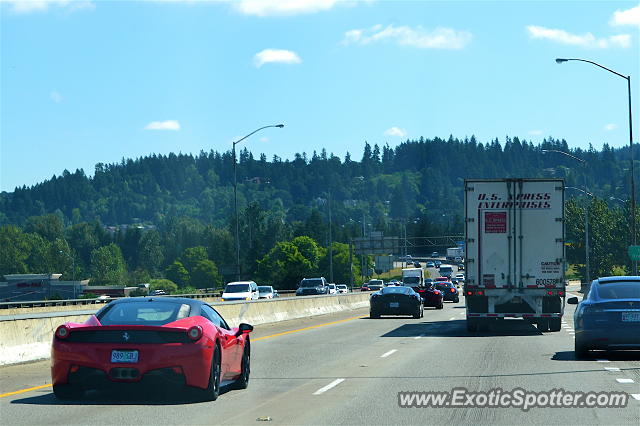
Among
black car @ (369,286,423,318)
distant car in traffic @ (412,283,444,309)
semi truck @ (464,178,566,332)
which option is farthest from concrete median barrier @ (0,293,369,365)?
semi truck @ (464,178,566,332)

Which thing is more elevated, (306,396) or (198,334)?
(198,334)

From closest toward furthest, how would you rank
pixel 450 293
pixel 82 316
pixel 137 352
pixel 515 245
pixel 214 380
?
pixel 137 352 → pixel 214 380 → pixel 82 316 → pixel 515 245 → pixel 450 293

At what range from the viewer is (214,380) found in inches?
519

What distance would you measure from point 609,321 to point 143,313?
9129 millimetres

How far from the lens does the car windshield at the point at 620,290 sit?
19500 millimetres

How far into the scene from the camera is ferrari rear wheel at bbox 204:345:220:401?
13047 millimetres

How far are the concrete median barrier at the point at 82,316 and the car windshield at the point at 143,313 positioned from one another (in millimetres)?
6140

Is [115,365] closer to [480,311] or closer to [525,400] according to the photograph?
[525,400]

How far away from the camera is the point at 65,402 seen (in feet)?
43.1

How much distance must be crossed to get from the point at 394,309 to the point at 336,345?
48.6 feet

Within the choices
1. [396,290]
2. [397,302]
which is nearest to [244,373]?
[397,302]

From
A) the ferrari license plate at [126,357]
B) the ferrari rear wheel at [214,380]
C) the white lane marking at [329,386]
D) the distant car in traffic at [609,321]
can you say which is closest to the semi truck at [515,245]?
the distant car in traffic at [609,321]

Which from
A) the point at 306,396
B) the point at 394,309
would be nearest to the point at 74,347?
the point at 306,396

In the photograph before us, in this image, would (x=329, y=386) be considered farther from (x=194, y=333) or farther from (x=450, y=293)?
(x=450, y=293)
